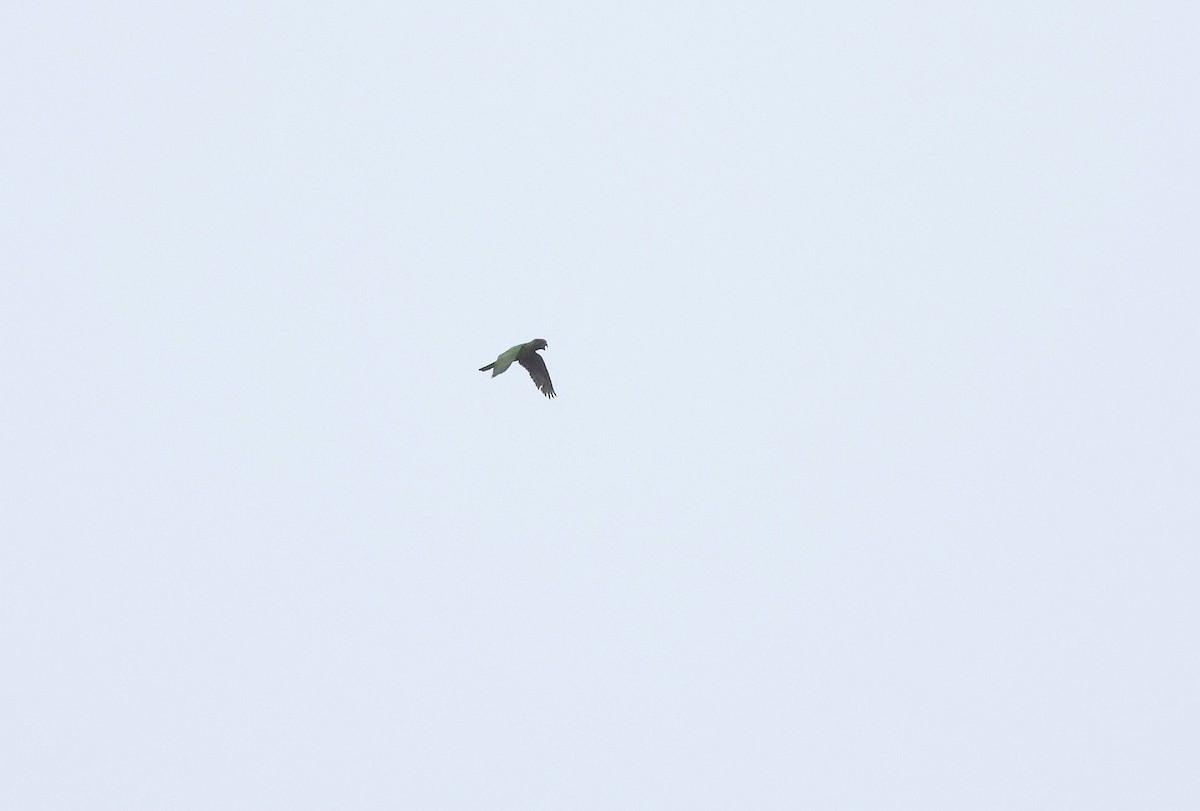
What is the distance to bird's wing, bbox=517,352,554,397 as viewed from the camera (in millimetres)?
30188

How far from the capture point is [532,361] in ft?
99.5

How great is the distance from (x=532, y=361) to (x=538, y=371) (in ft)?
1.07

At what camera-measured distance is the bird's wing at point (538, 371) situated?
3019 cm

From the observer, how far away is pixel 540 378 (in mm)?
30500

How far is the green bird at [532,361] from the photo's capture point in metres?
29.2

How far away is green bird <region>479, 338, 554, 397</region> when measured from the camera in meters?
29.2

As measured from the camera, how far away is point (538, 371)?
100 feet
